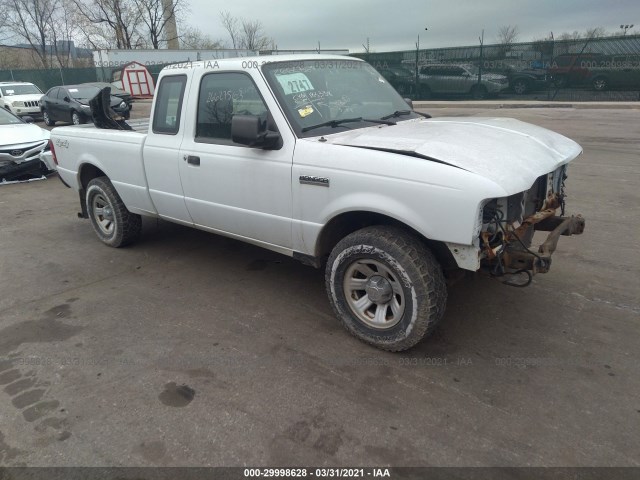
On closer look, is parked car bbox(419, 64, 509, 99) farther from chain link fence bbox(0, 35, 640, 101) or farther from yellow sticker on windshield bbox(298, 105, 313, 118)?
yellow sticker on windshield bbox(298, 105, 313, 118)

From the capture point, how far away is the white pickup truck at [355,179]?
2885 millimetres

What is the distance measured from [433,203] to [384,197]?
332mm

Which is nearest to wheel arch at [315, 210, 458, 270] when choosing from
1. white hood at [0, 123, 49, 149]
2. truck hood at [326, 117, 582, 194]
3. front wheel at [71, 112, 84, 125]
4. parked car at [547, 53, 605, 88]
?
truck hood at [326, 117, 582, 194]

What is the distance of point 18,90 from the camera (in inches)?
807

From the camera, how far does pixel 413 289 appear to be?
302 centimetres

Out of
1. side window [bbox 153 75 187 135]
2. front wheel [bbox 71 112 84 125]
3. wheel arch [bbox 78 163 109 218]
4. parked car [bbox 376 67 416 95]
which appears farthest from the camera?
parked car [bbox 376 67 416 95]

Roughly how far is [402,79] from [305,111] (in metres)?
21.9

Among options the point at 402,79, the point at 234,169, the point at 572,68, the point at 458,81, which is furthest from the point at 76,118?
the point at 572,68

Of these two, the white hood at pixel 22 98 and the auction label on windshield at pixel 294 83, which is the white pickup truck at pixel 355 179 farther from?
the white hood at pixel 22 98

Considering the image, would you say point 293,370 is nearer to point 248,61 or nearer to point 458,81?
point 248,61

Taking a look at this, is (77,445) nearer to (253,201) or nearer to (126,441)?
(126,441)

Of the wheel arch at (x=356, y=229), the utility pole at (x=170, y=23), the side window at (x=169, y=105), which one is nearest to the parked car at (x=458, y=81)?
the side window at (x=169, y=105)

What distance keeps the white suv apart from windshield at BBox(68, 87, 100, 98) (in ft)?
9.17

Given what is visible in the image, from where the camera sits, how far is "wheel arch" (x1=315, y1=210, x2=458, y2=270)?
3170mm
